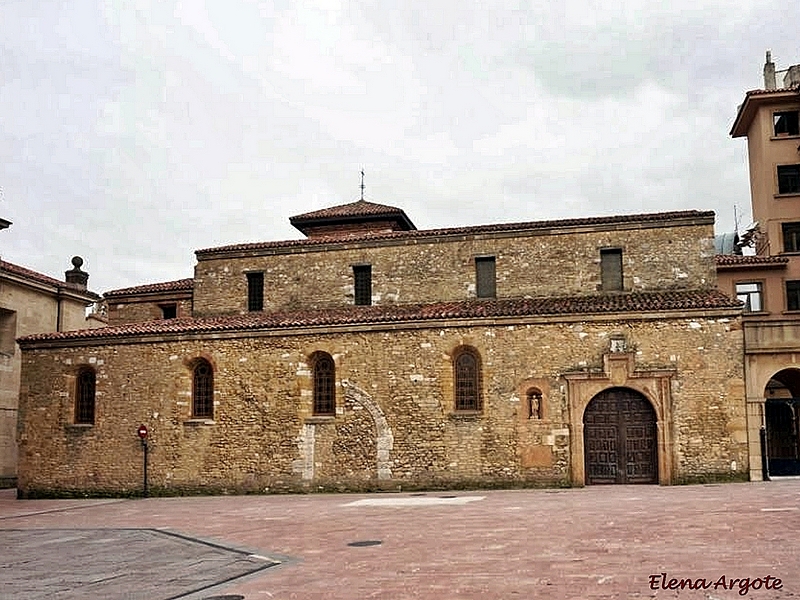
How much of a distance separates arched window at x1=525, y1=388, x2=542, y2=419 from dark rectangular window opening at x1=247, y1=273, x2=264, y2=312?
437 inches

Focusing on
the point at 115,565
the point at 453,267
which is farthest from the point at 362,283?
the point at 115,565

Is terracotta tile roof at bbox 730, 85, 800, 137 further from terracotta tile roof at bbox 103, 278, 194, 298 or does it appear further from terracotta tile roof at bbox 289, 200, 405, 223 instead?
terracotta tile roof at bbox 103, 278, 194, 298

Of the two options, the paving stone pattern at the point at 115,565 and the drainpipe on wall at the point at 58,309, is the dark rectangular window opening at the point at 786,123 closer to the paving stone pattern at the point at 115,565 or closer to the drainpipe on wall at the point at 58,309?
the drainpipe on wall at the point at 58,309

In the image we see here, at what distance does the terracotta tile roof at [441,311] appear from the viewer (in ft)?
81.8

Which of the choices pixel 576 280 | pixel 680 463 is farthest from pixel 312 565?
pixel 576 280

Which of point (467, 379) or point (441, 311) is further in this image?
point (441, 311)

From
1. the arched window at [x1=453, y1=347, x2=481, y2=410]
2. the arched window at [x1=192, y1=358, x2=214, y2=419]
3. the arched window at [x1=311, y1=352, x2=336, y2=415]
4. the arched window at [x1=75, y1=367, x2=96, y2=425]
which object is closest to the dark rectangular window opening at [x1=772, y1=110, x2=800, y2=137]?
the arched window at [x1=453, y1=347, x2=481, y2=410]

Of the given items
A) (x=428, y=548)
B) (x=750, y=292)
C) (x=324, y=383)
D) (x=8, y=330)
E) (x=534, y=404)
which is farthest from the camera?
(x=750, y=292)

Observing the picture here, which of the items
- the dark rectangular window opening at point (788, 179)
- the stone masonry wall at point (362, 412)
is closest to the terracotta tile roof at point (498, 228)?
the stone masonry wall at point (362, 412)

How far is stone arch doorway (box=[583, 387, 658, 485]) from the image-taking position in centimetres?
2459

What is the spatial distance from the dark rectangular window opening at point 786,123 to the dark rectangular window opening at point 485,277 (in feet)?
74.3

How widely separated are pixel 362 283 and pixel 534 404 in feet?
27.6

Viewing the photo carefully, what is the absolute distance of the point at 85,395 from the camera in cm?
2862

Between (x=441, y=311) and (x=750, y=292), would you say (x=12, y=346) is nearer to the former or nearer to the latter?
(x=441, y=311)
